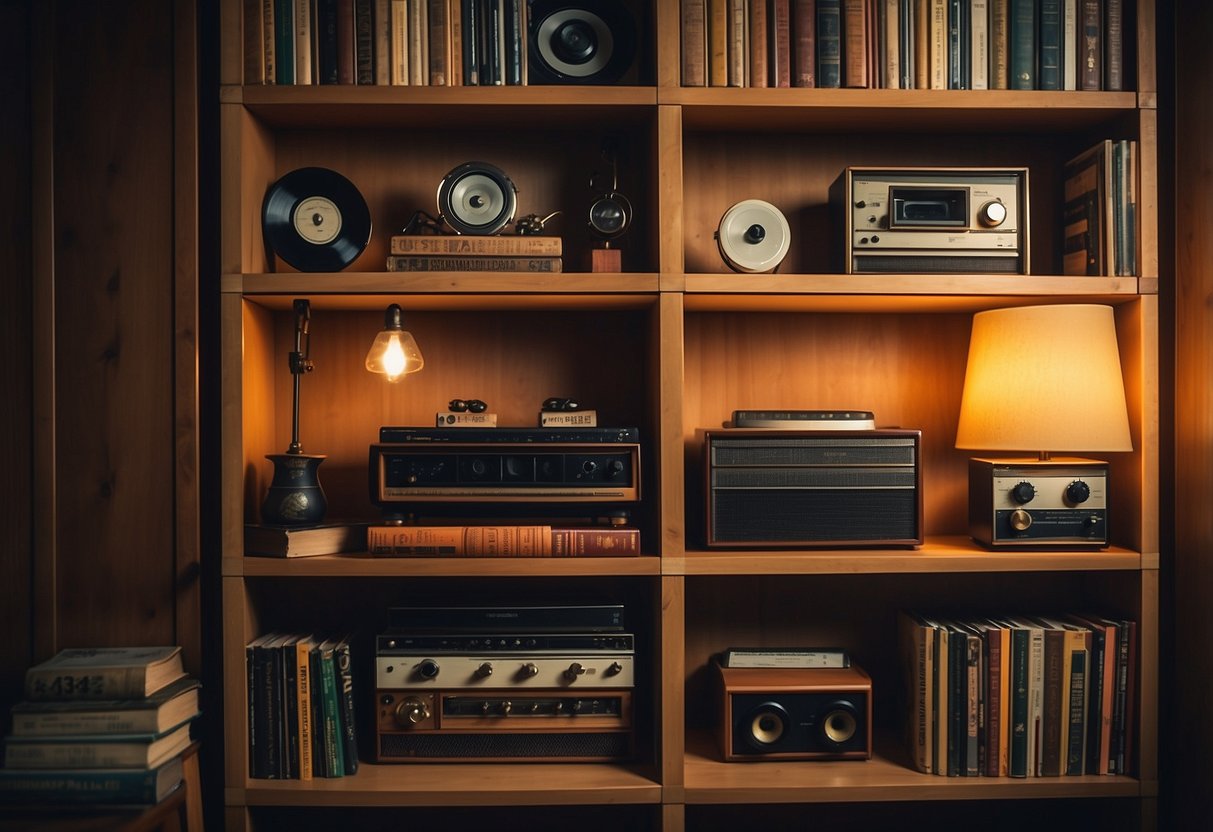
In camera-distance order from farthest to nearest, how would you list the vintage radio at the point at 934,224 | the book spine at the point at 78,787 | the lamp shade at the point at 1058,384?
the vintage radio at the point at 934,224 → the lamp shade at the point at 1058,384 → the book spine at the point at 78,787

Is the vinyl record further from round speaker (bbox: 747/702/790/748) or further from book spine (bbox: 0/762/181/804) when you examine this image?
round speaker (bbox: 747/702/790/748)

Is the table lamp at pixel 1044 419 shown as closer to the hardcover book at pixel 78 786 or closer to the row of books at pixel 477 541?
the row of books at pixel 477 541

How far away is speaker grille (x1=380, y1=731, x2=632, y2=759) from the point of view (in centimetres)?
176

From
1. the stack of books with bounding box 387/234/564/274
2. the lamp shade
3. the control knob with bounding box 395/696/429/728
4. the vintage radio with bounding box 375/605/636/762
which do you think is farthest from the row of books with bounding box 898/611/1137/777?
the stack of books with bounding box 387/234/564/274

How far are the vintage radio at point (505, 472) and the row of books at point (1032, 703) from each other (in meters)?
0.77

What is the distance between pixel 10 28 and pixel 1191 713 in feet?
9.51

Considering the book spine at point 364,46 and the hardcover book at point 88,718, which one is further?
the book spine at point 364,46

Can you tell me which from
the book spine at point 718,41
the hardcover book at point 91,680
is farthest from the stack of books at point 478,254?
the hardcover book at point 91,680

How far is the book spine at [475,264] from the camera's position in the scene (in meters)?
1.74

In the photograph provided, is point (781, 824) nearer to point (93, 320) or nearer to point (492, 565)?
point (492, 565)

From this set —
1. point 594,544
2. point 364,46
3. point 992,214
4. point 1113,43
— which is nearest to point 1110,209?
point 992,214

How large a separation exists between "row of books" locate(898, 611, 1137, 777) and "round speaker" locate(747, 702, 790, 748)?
298 mm

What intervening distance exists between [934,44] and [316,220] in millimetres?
1402

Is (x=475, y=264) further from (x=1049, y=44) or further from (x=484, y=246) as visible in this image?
(x=1049, y=44)
